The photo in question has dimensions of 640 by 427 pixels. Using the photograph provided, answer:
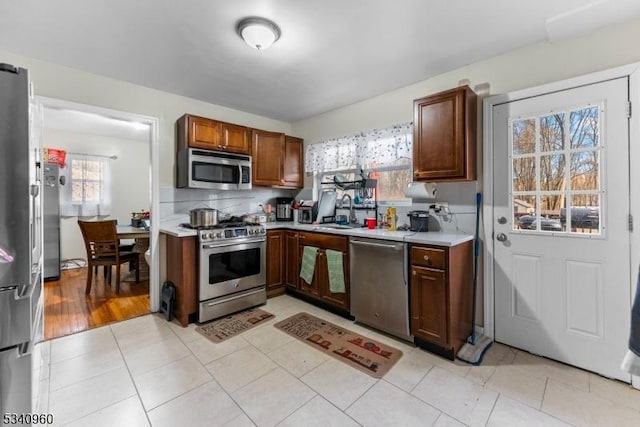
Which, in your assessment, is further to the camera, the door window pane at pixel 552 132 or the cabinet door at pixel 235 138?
the cabinet door at pixel 235 138

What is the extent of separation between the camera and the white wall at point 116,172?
502 cm

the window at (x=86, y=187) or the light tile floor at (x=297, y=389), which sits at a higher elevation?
the window at (x=86, y=187)

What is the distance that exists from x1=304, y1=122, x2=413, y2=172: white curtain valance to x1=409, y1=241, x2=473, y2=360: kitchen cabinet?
47.2 inches

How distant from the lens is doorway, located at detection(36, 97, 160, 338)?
2.85 metres

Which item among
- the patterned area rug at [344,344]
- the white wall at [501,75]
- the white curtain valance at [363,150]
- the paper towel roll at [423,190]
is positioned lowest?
the patterned area rug at [344,344]

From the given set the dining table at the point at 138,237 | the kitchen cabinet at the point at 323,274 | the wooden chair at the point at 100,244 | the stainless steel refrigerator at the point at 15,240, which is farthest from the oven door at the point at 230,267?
the wooden chair at the point at 100,244

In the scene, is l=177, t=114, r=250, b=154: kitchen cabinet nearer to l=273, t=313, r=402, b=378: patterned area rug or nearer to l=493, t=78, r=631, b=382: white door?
l=273, t=313, r=402, b=378: patterned area rug

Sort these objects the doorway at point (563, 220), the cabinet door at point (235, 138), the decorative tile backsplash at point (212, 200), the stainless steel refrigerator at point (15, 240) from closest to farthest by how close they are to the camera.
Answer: the stainless steel refrigerator at point (15, 240), the doorway at point (563, 220), the decorative tile backsplash at point (212, 200), the cabinet door at point (235, 138)

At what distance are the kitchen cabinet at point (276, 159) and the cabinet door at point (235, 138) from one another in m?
0.10

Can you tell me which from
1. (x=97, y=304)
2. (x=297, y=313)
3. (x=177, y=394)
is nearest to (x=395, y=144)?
(x=297, y=313)

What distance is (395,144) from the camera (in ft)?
10.1

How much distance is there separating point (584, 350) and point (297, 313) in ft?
7.75

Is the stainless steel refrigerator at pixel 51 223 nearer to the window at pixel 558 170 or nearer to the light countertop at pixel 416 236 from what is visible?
the light countertop at pixel 416 236

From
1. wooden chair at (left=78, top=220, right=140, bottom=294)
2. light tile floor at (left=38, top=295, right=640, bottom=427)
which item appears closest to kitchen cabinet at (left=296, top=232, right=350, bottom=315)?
light tile floor at (left=38, top=295, right=640, bottom=427)
